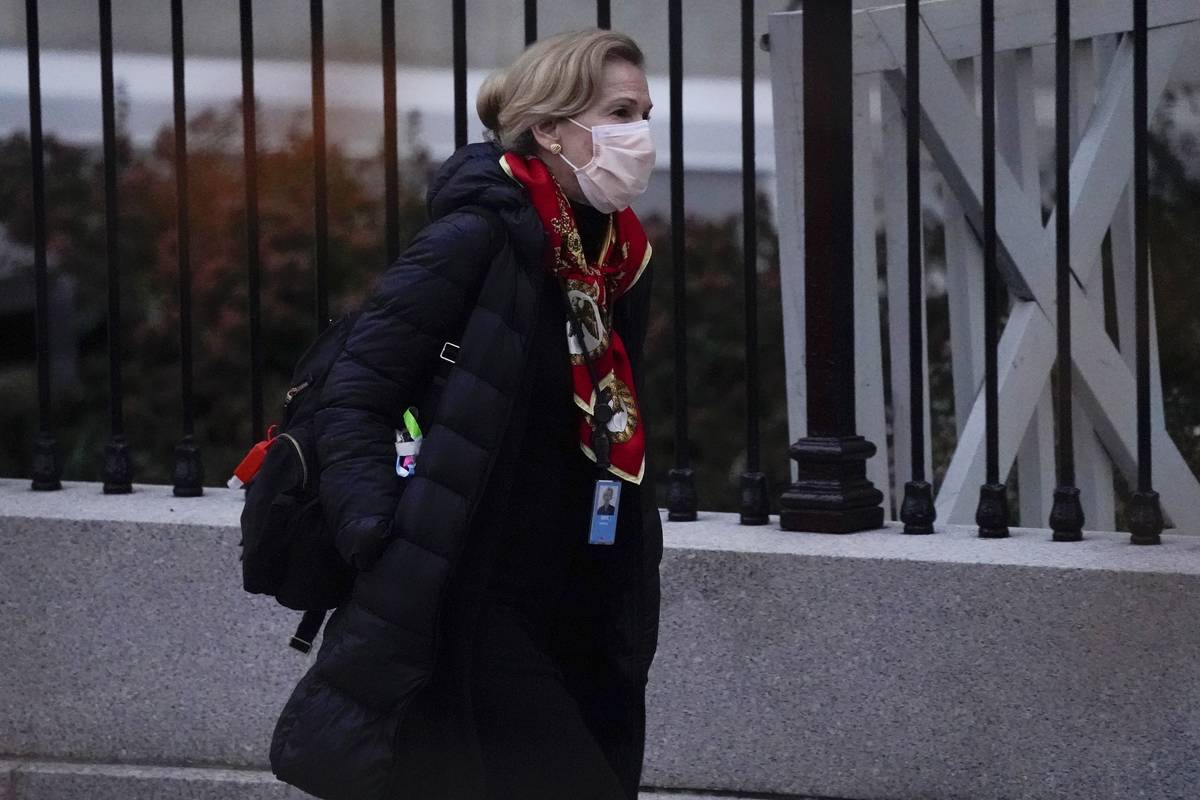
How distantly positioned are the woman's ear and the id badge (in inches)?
22.3

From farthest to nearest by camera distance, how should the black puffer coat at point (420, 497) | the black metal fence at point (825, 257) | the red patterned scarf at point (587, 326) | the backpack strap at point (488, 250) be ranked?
the black metal fence at point (825, 257) < the red patterned scarf at point (587, 326) < the backpack strap at point (488, 250) < the black puffer coat at point (420, 497)

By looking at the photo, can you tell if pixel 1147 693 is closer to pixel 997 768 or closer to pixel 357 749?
pixel 997 768

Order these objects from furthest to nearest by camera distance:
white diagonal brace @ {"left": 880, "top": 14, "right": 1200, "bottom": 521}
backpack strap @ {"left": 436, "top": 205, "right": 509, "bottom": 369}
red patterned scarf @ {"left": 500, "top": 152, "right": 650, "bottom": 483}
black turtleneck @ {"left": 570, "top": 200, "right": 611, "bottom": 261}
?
white diagonal brace @ {"left": 880, "top": 14, "right": 1200, "bottom": 521} → black turtleneck @ {"left": 570, "top": 200, "right": 611, "bottom": 261} → red patterned scarf @ {"left": 500, "top": 152, "right": 650, "bottom": 483} → backpack strap @ {"left": 436, "top": 205, "right": 509, "bottom": 369}

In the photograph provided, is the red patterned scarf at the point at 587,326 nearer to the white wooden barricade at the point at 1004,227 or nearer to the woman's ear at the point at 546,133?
the woman's ear at the point at 546,133

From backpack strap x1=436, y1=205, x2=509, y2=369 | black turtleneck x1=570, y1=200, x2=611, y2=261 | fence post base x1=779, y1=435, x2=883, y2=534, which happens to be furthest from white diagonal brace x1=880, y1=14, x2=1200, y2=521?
backpack strap x1=436, y1=205, x2=509, y2=369

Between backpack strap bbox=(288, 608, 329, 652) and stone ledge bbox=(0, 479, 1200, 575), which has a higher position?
backpack strap bbox=(288, 608, 329, 652)

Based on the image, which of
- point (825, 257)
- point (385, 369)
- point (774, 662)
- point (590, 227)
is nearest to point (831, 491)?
point (774, 662)

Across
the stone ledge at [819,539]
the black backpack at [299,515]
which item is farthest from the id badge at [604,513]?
the stone ledge at [819,539]

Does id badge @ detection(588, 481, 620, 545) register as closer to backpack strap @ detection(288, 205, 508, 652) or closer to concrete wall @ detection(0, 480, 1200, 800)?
backpack strap @ detection(288, 205, 508, 652)

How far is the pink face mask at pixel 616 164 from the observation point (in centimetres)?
284

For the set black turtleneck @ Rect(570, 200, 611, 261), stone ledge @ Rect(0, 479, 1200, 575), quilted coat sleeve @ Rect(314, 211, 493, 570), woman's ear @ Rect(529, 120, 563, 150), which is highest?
woman's ear @ Rect(529, 120, 563, 150)

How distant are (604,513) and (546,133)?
63 centimetres

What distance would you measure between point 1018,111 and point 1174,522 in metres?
1.41

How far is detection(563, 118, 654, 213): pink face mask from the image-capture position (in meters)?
2.84
